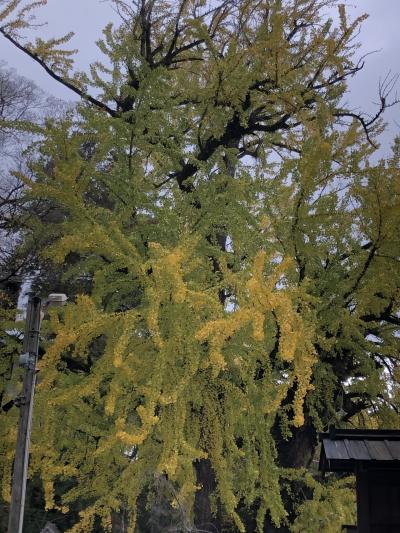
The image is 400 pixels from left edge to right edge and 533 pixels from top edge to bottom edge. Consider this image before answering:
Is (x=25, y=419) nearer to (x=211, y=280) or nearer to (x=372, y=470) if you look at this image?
(x=211, y=280)

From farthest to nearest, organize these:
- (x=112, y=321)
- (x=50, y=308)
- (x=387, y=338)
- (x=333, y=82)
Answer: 1. (x=333, y=82)
2. (x=387, y=338)
3. (x=50, y=308)
4. (x=112, y=321)

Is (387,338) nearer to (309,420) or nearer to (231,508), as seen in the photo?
(309,420)

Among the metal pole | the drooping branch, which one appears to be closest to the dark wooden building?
the metal pole

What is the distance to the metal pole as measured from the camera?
4.28 meters

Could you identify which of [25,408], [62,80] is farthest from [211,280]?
[62,80]

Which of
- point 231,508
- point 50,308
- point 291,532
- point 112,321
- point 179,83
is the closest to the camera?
point 112,321

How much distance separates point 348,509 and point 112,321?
4.73 m

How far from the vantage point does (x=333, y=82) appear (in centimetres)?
706

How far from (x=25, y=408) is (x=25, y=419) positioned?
112mm

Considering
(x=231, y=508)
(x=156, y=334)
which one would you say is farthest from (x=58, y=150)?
(x=231, y=508)

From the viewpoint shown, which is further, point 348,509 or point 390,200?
point 348,509

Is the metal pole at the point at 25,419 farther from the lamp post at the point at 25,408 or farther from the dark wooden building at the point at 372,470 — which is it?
the dark wooden building at the point at 372,470

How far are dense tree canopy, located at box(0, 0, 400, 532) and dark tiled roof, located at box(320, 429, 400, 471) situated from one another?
507mm

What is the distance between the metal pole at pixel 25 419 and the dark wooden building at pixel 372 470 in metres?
2.59
